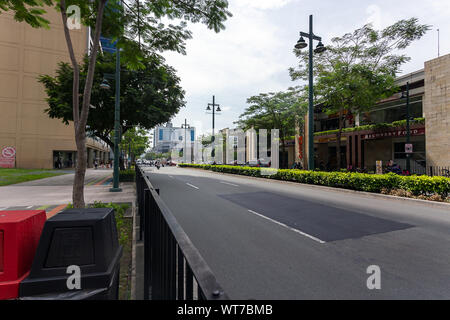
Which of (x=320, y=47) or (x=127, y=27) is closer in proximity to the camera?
(x=127, y=27)

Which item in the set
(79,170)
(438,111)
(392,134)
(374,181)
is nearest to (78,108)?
(79,170)

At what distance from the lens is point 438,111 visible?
1659cm

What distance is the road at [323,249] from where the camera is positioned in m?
3.23

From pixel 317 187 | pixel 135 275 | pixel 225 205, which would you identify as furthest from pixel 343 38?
pixel 135 275

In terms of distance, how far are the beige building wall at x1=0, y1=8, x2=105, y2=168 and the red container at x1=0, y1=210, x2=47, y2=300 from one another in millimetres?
40671

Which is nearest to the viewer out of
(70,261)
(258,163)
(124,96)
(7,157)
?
(70,261)

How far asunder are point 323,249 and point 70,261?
4270 millimetres

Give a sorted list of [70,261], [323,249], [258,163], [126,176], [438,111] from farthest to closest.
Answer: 1. [258,163]
2. [126,176]
3. [438,111]
4. [323,249]
5. [70,261]

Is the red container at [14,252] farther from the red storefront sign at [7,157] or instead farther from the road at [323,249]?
the red storefront sign at [7,157]

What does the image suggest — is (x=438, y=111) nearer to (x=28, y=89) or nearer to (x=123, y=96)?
(x=123, y=96)

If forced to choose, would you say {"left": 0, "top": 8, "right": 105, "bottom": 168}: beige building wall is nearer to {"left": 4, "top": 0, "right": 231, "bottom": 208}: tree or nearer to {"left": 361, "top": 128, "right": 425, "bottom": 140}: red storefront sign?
{"left": 4, "top": 0, "right": 231, "bottom": 208}: tree

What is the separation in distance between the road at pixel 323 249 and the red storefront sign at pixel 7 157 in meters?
36.7

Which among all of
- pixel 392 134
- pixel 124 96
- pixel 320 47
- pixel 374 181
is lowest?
pixel 374 181
